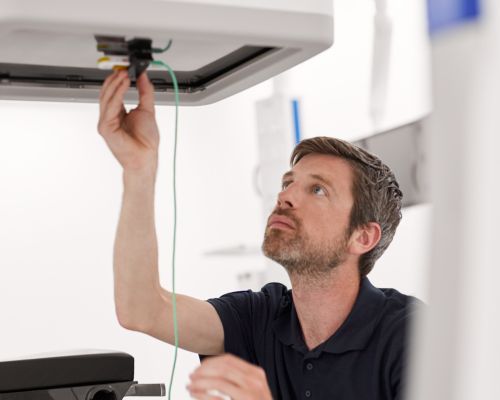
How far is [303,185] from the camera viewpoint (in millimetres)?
1812

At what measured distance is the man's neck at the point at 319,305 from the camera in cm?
172

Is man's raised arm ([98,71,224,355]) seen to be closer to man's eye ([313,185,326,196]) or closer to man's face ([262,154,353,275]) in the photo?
man's face ([262,154,353,275])

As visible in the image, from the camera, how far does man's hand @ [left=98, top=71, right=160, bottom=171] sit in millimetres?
1000

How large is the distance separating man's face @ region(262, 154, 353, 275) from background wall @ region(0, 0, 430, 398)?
1.51m

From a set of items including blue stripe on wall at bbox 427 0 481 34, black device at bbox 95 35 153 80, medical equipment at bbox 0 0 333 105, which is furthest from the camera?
black device at bbox 95 35 153 80

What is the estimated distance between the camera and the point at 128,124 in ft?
3.72

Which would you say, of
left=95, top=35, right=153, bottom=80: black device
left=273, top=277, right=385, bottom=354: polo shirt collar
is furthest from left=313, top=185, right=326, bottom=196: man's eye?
left=95, top=35, right=153, bottom=80: black device

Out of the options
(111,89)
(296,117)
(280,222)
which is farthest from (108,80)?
(296,117)

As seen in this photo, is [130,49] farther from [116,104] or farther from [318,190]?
[318,190]

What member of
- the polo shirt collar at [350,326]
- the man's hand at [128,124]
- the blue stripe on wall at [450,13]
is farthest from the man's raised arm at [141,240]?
the blue stripe on wall at [450,13]

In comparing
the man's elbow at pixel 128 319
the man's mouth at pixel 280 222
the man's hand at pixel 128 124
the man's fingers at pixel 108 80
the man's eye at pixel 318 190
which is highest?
the man's fingers at pixel 108 80

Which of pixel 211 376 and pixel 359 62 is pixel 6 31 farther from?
pixel 359 62

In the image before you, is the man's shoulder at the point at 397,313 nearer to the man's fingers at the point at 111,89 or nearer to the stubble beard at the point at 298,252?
the stubble beard at the point at 298,252

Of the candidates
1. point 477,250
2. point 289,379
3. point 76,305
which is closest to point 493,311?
point 477,250
